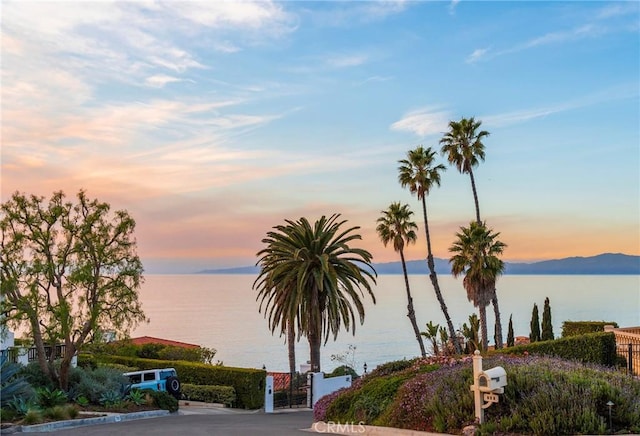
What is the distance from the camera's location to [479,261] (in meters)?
41.9

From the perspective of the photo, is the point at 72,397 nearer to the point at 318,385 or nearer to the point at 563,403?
the point at 318,385

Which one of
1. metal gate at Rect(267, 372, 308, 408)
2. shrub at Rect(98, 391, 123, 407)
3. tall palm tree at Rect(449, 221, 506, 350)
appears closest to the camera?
shrub at Rect(98, 391, 123, 407)

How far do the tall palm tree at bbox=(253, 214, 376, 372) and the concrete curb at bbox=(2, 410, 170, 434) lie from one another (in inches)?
426

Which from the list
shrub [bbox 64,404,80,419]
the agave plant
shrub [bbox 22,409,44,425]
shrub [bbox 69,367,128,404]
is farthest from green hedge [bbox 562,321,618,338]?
shrub [bbox 22,409,44,425]

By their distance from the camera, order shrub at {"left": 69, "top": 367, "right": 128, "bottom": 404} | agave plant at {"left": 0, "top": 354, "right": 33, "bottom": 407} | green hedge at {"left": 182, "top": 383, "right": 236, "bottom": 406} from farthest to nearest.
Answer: green hedge at {"left": 182, "top": 383, "right": 236, "bottom": 406}, shrub at {"left": 69, "top": 367, "right": 128, "bottom": 404}, agave plant at {"left": 0, "top": 354, "right": 33, "bottom": 407}

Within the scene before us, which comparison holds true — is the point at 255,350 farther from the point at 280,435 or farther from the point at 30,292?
the point at 280,435

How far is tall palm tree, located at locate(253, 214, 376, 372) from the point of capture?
1332 inches

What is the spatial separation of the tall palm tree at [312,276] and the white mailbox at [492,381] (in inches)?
842

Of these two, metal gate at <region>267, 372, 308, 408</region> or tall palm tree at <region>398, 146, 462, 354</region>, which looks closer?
metal gate at <region>267, 372, 308, 408</region>

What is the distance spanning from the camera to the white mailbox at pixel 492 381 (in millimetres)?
11734

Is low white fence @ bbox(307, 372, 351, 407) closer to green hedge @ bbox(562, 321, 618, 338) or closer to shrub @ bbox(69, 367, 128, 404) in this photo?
shrub @ bbox(69, 367, 128, 404)

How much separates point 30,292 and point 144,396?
5722 mm

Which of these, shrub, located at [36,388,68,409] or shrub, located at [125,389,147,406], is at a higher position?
shrub, located at [36,388,68,409]

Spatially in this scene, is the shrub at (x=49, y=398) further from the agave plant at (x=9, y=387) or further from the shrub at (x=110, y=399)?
the agave plant at (x=9, y=387)
